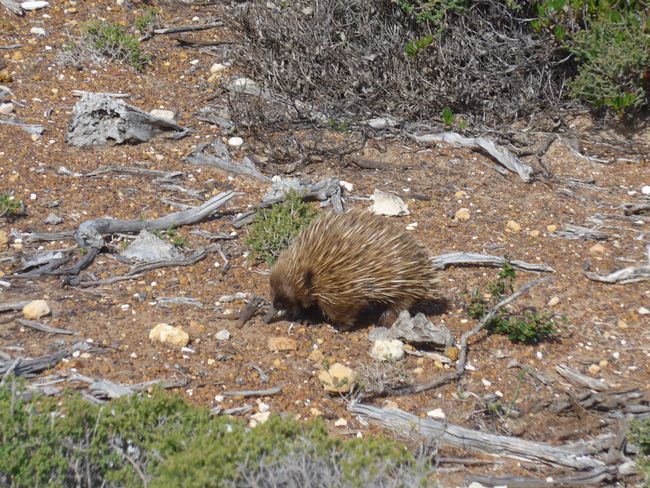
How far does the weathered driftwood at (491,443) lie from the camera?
464 centimetres

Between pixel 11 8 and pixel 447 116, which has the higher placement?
pixel 447 116

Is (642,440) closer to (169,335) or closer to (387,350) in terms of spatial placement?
(387,350)

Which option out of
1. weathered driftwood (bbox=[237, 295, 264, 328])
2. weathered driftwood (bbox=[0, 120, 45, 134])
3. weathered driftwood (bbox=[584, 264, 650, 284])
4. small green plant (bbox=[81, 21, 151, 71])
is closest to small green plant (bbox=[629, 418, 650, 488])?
weathered driftwood (bbox=[584, 264, 650, 284])

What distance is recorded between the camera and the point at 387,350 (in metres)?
5.43

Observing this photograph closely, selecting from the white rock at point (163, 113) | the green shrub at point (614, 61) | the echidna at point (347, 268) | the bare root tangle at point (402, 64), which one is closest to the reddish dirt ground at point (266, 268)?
the white rock at point (163, 113)

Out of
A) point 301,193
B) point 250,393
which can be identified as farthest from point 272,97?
point 250,393

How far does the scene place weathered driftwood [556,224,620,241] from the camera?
691 cm

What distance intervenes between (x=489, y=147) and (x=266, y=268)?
9.21 feet

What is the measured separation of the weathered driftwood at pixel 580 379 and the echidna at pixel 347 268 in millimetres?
1053

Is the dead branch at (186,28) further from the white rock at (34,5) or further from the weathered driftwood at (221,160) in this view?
the weathered driftwood at (221,160)

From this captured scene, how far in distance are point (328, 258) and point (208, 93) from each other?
3.75 m

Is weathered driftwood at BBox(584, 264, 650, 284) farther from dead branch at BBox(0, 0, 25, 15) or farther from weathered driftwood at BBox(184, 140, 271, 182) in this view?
dead branch at BBox(0, 0, 25, 15)

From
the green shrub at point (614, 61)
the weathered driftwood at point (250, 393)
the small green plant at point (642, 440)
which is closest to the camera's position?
the small green plant at point (642, 440)

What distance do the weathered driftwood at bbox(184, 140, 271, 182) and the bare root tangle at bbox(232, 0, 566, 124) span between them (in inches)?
48.9
